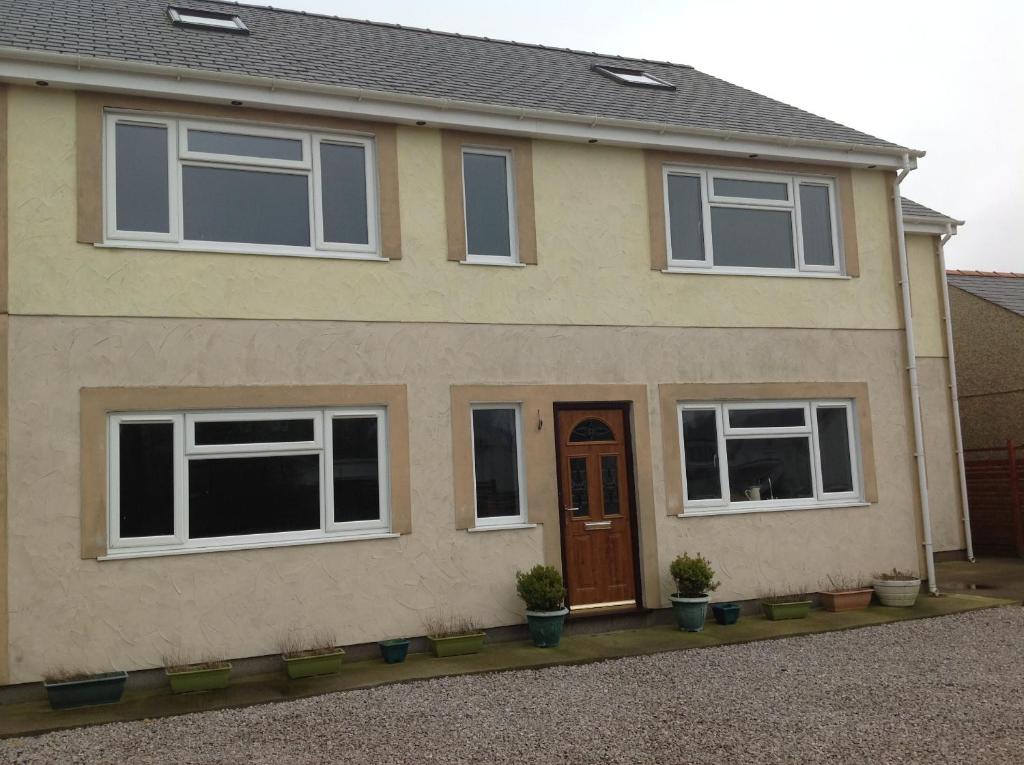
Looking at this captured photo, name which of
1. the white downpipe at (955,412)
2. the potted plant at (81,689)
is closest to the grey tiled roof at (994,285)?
the white downpipe at (955,412)

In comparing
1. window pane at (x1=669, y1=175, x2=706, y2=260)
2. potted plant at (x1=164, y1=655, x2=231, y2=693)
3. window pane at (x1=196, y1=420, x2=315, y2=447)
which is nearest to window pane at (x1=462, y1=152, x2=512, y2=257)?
window pane at (x1=669, y1=175, x2=706, y2=260)

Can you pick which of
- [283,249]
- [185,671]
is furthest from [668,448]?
[185,671]

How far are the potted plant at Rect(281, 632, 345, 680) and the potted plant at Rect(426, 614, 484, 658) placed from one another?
931mm

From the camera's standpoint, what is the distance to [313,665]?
8516mm

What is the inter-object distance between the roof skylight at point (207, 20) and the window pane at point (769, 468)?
7.78m

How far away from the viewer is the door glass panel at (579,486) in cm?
1053

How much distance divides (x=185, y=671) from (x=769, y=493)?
6.76 m

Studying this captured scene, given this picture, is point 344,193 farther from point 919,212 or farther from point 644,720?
point 919,212

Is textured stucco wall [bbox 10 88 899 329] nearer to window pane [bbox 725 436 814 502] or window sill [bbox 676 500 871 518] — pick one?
window pane [bbox 725 436 814 502]

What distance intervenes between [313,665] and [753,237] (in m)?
7.14

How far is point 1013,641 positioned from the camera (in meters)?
9.25

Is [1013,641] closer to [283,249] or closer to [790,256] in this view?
[790,256]

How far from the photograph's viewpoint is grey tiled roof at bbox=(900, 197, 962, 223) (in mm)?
15297

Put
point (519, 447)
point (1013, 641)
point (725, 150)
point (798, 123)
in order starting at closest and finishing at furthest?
point (1013, 641), point (519, 447), point (725, 150), point (798, 123)
